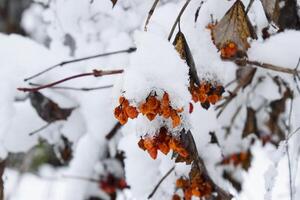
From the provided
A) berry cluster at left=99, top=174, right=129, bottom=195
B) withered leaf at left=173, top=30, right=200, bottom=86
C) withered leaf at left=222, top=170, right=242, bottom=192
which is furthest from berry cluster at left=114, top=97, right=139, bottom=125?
withered leaf at left=222, top=170, right=242, bottom=192

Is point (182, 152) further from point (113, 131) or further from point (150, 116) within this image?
point (113, 131)

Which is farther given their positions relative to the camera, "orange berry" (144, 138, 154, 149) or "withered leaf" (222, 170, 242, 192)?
"withered leaf" (222, 170, 242, 192)

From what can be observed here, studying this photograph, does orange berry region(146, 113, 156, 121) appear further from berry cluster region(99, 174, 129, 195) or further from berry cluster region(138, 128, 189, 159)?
berry cluster region(99, 174, 129, 195)

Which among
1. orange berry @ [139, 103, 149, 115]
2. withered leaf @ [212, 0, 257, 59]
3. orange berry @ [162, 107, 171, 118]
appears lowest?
orange berry @ [162, 107, 171, 118]

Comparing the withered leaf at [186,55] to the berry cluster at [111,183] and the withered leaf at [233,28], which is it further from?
the berry cluster at [111,183]

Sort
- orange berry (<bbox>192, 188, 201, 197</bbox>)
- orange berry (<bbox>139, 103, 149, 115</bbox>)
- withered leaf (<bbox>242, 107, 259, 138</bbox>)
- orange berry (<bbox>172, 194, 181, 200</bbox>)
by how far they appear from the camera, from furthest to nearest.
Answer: withered leaf (<bbox>242, 107, 259, 138</bbox>)
orange berry (<bbox>172, 194, 181, 200</bbox>)
orange berry (<bbox>192, 188, 201, 197</bbox>)
orange berry (<bbox>139, 103, 149, 115</bbox>)

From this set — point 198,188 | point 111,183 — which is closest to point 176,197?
point 198,188
